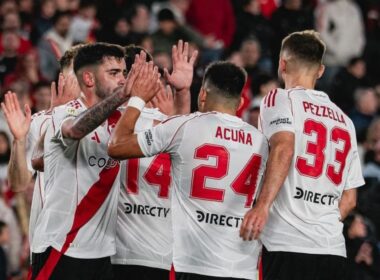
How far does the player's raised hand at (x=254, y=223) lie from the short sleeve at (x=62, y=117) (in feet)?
4.58

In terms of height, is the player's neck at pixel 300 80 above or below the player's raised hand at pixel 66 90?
above

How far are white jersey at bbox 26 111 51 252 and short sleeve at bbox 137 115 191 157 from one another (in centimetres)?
127

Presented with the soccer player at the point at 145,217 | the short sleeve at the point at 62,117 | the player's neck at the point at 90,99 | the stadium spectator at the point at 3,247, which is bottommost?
the stadium spectator at the point at 3,247

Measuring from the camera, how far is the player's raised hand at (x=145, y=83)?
8180 mm

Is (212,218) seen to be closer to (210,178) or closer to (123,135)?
(210,178)

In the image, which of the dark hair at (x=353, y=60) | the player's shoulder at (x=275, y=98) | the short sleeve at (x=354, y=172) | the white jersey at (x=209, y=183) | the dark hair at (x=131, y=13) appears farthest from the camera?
the dark hair at (x=131, y=13)

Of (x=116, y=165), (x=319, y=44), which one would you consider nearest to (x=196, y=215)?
(x=116, y=165)

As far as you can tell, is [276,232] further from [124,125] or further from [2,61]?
[2,61]

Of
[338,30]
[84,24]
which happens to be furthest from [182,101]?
[338,30]

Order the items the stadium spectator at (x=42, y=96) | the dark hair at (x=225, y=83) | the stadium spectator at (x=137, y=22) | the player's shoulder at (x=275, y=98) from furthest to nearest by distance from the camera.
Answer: the stadium spectator at (x=137, y=22)
the stadium spectator at (x=42, y=96)
the player's shoulder at (x=275, y=98)
the dark hair at (x=225, y=83)

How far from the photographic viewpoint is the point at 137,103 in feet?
26.8

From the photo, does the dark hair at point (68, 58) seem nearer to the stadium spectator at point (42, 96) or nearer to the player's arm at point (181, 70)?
the player's arm at point (181, 70)

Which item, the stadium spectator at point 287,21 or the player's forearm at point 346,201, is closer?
the player's forearm at point 346,201

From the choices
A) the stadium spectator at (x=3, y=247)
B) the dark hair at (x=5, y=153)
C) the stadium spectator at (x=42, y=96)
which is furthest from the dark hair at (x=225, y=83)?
the stadium spectator at (x=42, y=96)
